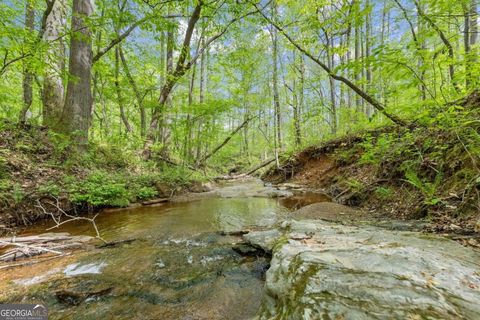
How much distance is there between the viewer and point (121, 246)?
3.20 metres

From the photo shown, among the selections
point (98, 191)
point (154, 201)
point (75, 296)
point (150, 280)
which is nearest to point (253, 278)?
point (150, 280)

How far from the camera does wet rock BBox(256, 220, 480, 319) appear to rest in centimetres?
110

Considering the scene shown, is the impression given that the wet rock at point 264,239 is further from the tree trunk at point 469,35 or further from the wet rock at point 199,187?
the wet rock at point 199,187

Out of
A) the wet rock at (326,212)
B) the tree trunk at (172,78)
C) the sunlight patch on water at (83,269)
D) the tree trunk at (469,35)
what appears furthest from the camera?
the tree trunk at (172,78)

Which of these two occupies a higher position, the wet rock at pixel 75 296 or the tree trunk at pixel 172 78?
the tree trunk at pixel 172 78

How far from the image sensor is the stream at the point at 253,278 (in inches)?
47.3

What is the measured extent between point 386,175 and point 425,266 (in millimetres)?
3466

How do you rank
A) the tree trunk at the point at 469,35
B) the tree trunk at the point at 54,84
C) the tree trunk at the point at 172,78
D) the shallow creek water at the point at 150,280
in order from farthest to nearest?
the tree trunk at the point at 172,78
the tree trunk at the point at 54,84
the tree trunk at the point at 469,35
the shallow creek water at the point at 150,280

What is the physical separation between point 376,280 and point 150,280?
2.03m

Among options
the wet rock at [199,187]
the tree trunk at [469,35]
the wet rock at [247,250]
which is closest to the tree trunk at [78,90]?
the wet rock at [199,187]

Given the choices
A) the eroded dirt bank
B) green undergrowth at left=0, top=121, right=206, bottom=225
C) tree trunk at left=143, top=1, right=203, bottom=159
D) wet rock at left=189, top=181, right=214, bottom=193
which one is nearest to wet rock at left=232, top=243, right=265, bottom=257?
the eroded dirt bank

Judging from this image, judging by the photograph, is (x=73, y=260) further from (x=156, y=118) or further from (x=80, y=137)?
(x=156, y=118)

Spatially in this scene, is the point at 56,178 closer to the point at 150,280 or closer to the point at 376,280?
the point at 150,280

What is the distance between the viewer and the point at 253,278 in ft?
7.66
